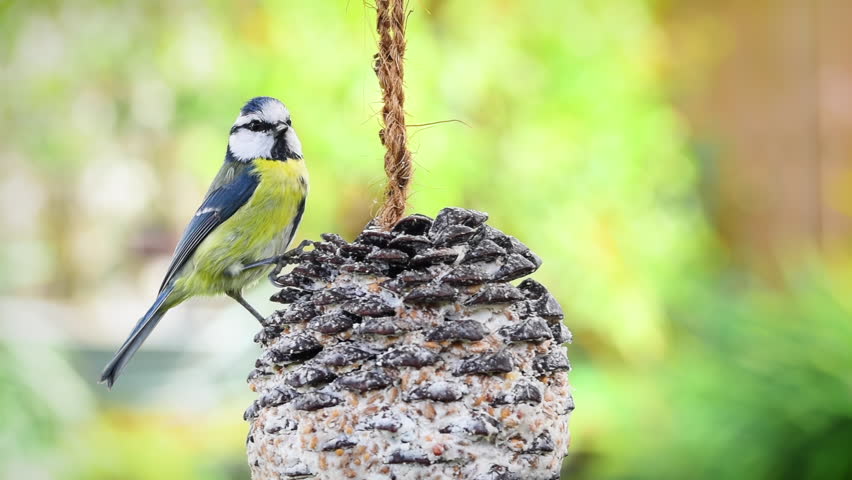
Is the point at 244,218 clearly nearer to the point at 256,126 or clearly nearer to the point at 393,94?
the point at 256,126

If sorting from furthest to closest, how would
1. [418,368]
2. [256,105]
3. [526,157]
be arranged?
[526,157] < [256,105] < [418,368]

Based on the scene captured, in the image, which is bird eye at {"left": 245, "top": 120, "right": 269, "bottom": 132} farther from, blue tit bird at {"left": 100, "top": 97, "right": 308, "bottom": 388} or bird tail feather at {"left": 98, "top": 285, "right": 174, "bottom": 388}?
bird tail feather at {"left": 98, "top": 285, "right": 174, "bottom": 388}

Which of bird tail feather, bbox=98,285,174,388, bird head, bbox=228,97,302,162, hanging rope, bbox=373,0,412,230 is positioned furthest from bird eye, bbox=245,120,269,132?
hanging rope, bbox=373,0,412,230

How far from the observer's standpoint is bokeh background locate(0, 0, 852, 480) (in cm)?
305

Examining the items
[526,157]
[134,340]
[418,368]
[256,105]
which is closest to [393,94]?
[418,368]

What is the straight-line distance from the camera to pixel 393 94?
3.06 feet

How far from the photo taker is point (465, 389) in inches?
32.2

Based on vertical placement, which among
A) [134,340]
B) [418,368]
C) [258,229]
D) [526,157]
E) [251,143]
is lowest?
[418,368]

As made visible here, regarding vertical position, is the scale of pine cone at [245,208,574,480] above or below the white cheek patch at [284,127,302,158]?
below

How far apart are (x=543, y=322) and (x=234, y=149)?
2.44 feet

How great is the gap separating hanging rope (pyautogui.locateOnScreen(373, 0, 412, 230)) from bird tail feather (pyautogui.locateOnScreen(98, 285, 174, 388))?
1.94ft

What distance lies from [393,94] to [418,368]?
0.29 meters

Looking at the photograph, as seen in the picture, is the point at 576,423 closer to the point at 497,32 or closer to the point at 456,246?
the point at 497,32

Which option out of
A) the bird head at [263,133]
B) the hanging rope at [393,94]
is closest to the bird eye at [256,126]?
the bird head at [263,133]
